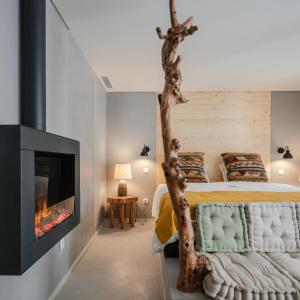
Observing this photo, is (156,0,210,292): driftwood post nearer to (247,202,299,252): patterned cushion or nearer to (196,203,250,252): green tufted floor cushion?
(196,203,250,252): green tufted floor cushion

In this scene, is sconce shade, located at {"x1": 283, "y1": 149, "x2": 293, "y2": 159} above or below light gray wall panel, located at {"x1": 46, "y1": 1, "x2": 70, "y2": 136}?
below

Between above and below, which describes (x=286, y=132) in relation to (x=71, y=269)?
above

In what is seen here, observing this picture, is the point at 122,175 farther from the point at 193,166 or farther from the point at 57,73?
the point at 57,73

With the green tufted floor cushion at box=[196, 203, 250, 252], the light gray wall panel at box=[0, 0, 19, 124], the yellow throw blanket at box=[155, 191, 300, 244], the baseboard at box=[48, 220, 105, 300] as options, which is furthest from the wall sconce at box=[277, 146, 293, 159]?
the light gray wall panel at box=[0, 0, 19, 124]

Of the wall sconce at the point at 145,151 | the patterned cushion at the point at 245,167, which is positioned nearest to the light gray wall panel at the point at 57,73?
the wall sconce at the point at 145,151

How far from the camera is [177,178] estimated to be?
1702 mm

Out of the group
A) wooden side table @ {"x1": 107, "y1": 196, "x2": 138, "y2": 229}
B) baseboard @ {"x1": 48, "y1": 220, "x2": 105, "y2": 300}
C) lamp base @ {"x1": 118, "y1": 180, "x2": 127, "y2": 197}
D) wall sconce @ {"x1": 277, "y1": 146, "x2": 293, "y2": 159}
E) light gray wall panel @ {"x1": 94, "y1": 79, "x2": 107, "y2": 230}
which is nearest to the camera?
baseboard @ {"x1": 48, "y1": 220, "x2": 105, "y2": 300}

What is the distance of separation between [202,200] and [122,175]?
197 cm

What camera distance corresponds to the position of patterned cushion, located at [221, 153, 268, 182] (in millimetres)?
3881

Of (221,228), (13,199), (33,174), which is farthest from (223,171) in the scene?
(13,199)

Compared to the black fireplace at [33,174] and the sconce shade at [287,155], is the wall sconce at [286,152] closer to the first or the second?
the sconce shade at [287,155]

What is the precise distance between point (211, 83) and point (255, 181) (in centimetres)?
163

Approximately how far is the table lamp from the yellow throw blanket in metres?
1.65

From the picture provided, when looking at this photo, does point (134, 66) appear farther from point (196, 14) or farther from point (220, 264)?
point (220, 264)
